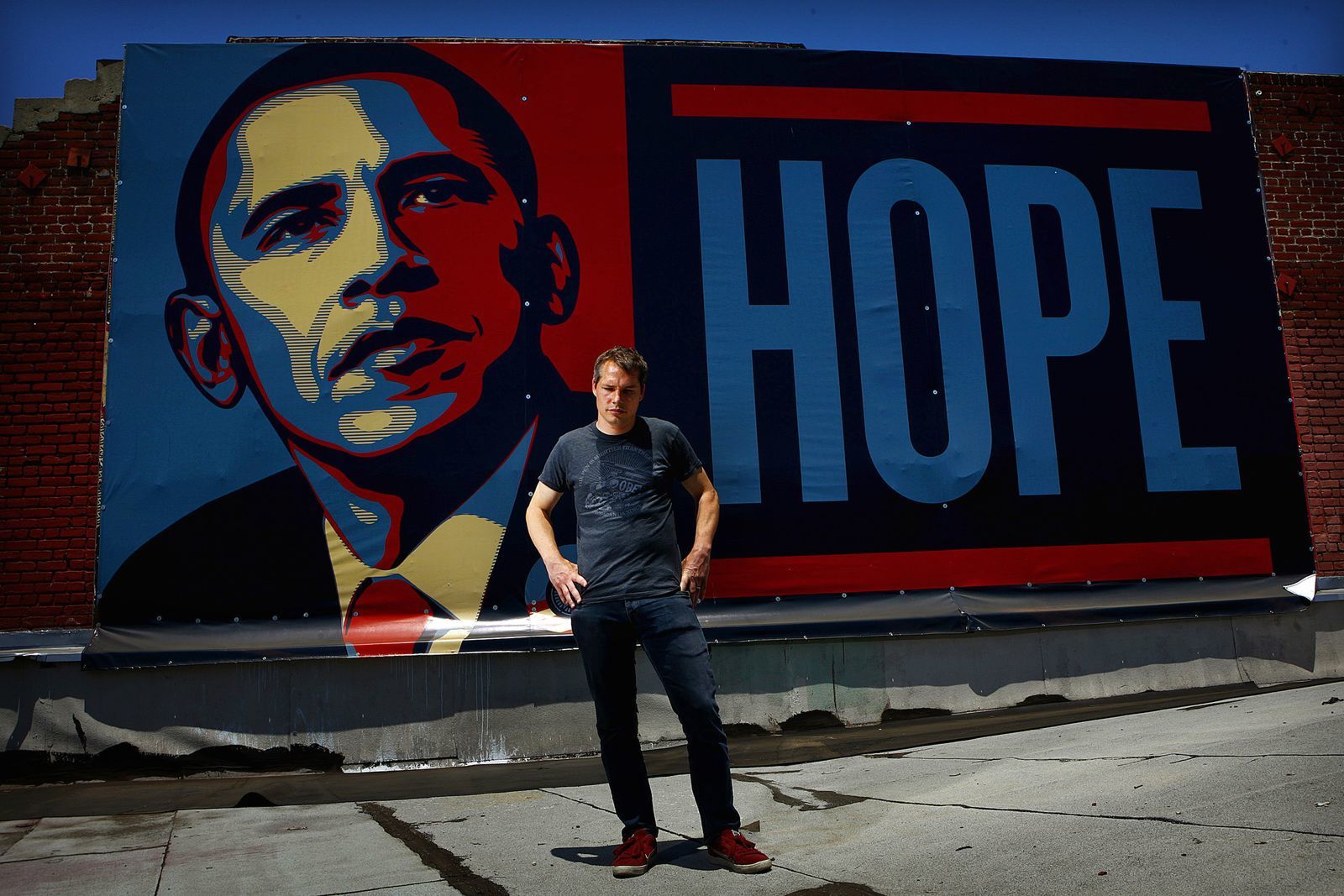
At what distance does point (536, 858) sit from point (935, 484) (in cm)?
415

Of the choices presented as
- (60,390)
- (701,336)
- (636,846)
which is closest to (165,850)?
(636,846)

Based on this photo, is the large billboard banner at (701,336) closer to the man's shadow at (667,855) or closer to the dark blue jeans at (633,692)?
the man's shadow at (667,855)

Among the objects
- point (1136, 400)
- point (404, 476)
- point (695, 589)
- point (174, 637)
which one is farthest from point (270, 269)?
point (1136, 400)

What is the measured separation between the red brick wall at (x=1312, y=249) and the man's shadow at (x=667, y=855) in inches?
234

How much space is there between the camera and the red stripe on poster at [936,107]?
6797 millimetres

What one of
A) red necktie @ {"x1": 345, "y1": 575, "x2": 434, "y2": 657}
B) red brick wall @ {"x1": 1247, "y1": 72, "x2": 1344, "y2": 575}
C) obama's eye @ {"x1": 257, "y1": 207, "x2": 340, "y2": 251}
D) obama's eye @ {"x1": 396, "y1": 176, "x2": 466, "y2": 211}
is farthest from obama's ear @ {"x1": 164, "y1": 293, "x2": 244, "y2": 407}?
red brick wall @ {"x1": 1247, "y1": 72, "x2": 1344, "y2": 575}

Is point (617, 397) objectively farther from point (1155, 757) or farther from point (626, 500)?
point (1155, 757)

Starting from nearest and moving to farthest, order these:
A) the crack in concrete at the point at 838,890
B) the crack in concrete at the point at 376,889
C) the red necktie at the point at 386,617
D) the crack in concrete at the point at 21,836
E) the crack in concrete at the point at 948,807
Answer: the crack in concrete at the point at 838,890, the crack in concrete at the point at 948,807, the crack in concrete at the point at 376,889, the crack in concrete at the point at 21,836, the red necktie at the point at 386,617

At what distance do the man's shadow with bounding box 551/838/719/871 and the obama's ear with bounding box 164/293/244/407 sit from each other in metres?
4.06

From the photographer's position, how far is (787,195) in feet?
22.3

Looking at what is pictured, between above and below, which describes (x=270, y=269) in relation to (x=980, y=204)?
below

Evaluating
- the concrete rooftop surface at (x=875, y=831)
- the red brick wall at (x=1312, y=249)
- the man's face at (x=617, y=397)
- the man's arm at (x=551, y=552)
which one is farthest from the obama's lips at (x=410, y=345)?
the red brick wall at (x=1312, y=249)

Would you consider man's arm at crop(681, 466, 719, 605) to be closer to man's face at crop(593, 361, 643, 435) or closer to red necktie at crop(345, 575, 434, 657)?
man's face at crop(593, 361, 643, 435)

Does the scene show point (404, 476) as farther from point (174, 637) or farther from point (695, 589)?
point (695, 589)
